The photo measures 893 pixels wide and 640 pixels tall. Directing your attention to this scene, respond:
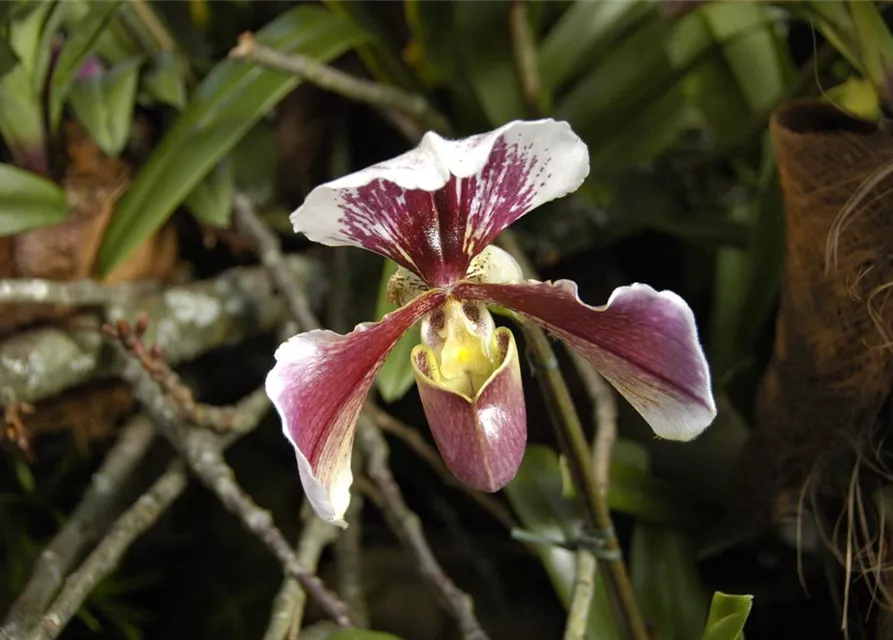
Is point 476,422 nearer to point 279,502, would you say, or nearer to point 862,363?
point 862,363

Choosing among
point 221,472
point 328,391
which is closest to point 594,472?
point 328,391

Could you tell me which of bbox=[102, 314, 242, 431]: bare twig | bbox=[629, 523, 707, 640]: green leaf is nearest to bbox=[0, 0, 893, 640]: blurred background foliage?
bbox=[629, 523, 707, 640]: green leaf

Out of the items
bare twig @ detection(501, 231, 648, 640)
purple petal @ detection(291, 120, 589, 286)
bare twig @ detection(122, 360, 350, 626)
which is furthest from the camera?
bare twig @ detection(122, 360, 350, 626)

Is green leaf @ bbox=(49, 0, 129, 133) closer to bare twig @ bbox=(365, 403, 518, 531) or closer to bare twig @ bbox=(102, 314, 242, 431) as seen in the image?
bare twig @ bbox=(102, 314, 242, 431)

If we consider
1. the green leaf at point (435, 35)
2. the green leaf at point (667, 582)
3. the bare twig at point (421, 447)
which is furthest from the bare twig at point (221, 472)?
the green leaf at point (435, 35)

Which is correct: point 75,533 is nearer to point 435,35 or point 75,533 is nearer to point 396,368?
point 396,368

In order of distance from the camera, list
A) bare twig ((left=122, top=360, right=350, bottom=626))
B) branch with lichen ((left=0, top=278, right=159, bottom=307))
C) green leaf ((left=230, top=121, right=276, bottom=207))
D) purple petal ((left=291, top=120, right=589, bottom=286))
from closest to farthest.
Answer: purple petal ((left=291, top=120, right=589, bottom=286)) < bare twig ((left=122, top=360, right=350, bottom=626)) < branch with lichen ((left=0, top=278, right=159, bottom=307)) < green leaf ((left=230, top=121, right=276, bottom=207))

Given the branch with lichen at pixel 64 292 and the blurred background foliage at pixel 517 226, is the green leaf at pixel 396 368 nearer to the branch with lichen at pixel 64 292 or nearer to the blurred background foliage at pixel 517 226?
the blurred background foliage at pixel 517 226

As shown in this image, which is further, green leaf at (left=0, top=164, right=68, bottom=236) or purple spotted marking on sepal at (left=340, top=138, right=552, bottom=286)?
green leaf at (left=0, top=164, right=68, bottom=236)
